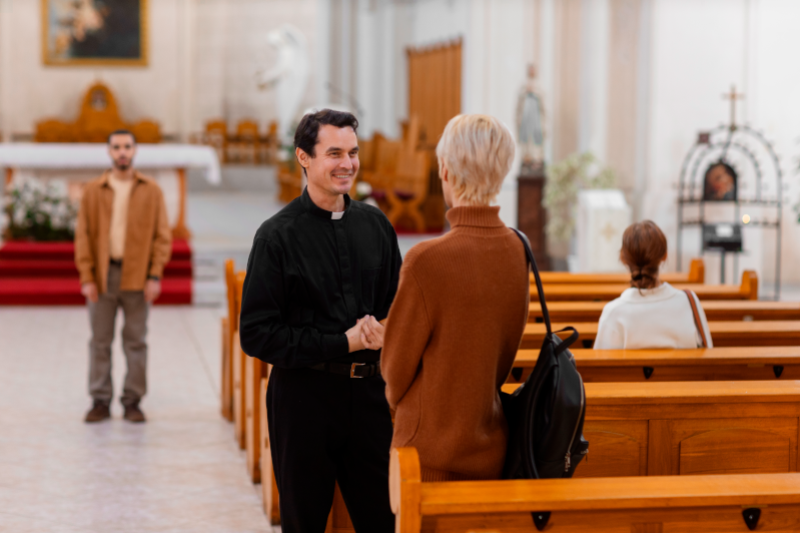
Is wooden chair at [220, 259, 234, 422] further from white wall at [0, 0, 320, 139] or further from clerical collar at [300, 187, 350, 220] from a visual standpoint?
white wall at [0, 0, 320, 139]

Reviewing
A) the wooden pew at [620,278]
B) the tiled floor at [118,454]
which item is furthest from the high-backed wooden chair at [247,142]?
the wooden pew at [620,278]

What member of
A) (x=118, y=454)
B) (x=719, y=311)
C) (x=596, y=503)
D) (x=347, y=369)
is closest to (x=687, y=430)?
(x=596, y=503)

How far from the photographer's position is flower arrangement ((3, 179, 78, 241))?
A: 918 cm

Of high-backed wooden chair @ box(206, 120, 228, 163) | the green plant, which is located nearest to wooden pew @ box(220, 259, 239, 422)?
the green plant

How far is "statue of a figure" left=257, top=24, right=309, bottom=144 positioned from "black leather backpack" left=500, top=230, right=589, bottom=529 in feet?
49.9

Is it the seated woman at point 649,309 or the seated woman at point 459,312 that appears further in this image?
the seated woman at point 649,309

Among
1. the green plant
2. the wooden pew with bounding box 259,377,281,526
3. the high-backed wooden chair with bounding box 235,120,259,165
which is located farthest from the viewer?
the high-backed wooden chair with bounding box 235,120,259,165

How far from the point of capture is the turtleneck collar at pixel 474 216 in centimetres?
181

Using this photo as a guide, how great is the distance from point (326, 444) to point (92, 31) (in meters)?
17.4

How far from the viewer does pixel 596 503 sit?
1858mm

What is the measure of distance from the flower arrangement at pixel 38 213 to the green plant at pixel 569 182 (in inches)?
192

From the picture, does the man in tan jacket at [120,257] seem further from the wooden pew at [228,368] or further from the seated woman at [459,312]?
the seated woman at [459,312]

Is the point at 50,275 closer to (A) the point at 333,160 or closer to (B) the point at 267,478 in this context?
(B) the point at 267,478

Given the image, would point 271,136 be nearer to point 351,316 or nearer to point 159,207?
point 159,207
